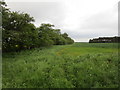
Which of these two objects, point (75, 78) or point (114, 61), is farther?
point (114, 61)

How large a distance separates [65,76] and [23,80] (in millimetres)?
2550

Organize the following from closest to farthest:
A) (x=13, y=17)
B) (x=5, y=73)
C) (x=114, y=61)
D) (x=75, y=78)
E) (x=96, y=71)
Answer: (x=75, y=78) < (x=96, y=71) < (x=5, y=73) < (x=114, y=61) < (x=13, y=17)

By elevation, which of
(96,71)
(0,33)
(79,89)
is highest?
(0,33)

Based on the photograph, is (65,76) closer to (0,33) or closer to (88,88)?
(88,88)

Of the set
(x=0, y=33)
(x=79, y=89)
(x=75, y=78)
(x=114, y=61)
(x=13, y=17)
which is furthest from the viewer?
(x=13, y=17)

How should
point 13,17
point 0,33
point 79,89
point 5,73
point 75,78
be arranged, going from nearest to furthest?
point 79,89 → point 75,78 → point 5,73 → point 0,33 → point 13,17

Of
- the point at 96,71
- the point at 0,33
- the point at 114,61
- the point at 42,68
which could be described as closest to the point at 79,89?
the point at 96,71

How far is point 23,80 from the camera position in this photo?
873cm

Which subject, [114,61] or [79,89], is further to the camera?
[114,61]

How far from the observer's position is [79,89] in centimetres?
780

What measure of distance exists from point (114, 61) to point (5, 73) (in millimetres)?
7894

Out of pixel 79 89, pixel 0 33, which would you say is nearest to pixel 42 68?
pixel 79 89

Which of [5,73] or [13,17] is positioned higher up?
[13,17]

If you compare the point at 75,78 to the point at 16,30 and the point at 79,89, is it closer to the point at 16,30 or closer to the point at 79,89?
the point at 79,89
